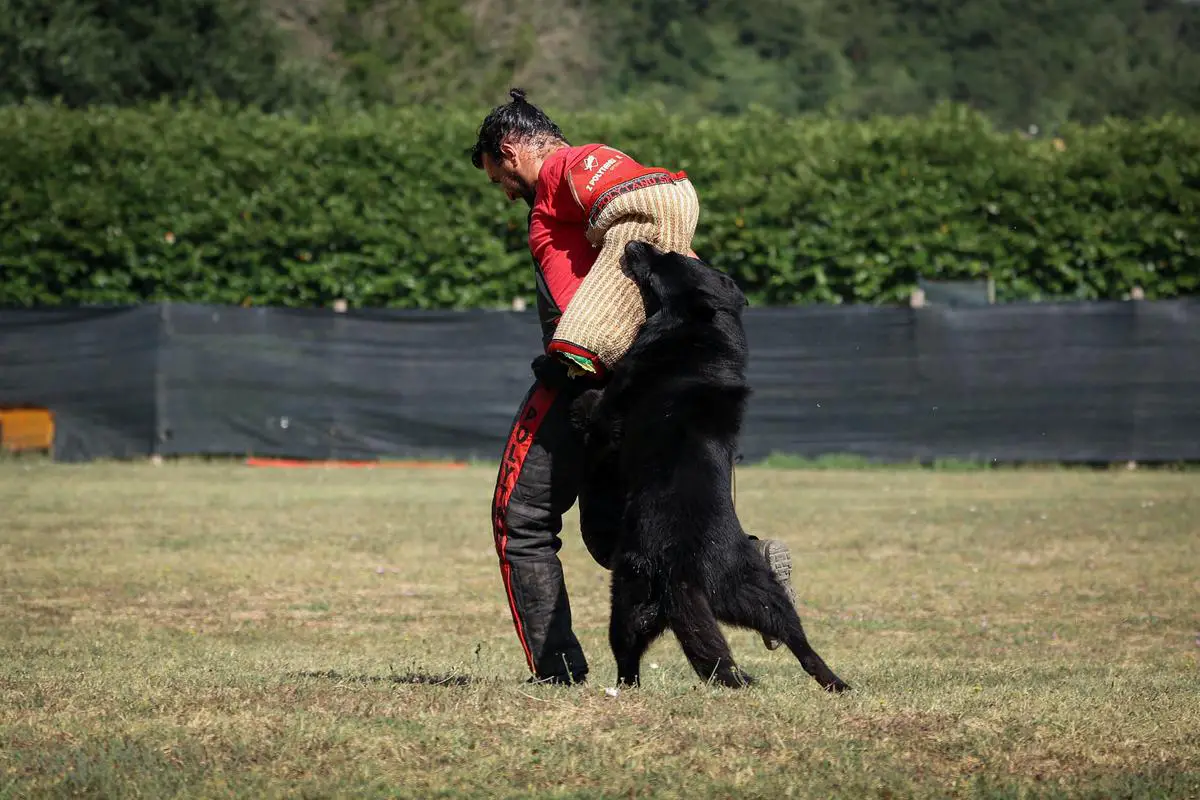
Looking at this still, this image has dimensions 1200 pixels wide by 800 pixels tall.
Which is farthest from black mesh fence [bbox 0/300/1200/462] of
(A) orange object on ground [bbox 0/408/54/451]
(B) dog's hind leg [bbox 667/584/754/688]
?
(B) dog's hind leg [bbox 667/584/754/688]

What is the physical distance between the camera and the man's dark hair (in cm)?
476

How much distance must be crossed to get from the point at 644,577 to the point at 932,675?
1.72 m

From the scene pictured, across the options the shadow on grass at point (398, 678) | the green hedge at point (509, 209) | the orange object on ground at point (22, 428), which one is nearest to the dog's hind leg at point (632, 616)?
the shadow on grass at point (398, 678)

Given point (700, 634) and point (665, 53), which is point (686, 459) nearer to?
point (700, 634)

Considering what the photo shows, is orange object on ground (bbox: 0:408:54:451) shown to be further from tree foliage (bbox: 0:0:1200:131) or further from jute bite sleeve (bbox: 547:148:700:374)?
jute bite sleeve (bbox: 547:148:700:374)

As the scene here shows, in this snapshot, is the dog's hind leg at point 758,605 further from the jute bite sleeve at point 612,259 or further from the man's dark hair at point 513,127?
the man's dark hair at point 513,127

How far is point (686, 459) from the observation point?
14.5ft

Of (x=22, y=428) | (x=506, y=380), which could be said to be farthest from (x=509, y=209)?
(x=22, y=428)

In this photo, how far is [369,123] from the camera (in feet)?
57.1

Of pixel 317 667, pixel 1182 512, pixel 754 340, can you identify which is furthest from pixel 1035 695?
pixel 754 340

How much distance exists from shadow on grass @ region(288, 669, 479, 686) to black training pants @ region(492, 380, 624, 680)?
0.96 feet

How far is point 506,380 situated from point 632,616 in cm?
1132

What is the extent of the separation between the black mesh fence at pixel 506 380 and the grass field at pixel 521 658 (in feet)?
3.60

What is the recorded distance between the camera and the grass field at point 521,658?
143 inches
